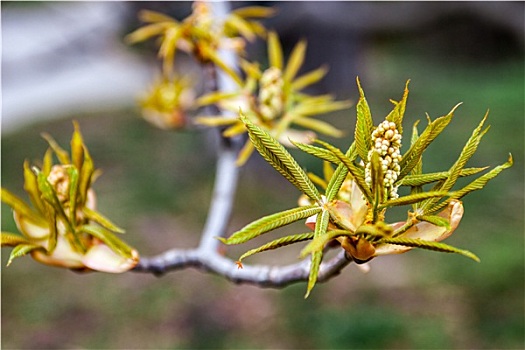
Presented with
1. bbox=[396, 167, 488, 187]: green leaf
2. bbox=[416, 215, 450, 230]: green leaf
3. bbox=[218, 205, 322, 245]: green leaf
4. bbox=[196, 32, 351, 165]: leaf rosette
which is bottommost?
bbox=[196, 32, 351, 165]: leaf rosette

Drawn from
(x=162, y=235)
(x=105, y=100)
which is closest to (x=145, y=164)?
(x=162, y=235)

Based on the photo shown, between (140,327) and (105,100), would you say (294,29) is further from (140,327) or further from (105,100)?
(105,100)

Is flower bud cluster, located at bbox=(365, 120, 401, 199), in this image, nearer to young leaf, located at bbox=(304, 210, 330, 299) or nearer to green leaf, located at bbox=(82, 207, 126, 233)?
young leaf, located at bbox=(304, 210, 330, 299)

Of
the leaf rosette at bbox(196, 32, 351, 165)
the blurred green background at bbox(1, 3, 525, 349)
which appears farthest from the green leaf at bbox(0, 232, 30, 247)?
the blurred green background at bbox(1, 3, 525, 349)

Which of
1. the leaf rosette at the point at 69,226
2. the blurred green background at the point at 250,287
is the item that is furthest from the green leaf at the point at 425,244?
the blurred green background at the point at 250,287

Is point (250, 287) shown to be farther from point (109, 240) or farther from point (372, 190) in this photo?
point (372, 190)

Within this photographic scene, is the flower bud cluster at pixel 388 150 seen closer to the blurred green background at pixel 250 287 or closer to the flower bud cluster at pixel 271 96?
the flower bud cluster at pixel 271 96

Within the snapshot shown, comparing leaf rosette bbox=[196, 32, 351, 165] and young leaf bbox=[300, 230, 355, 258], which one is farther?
leaf rosette bbox=[196, 32, 351, 165]
